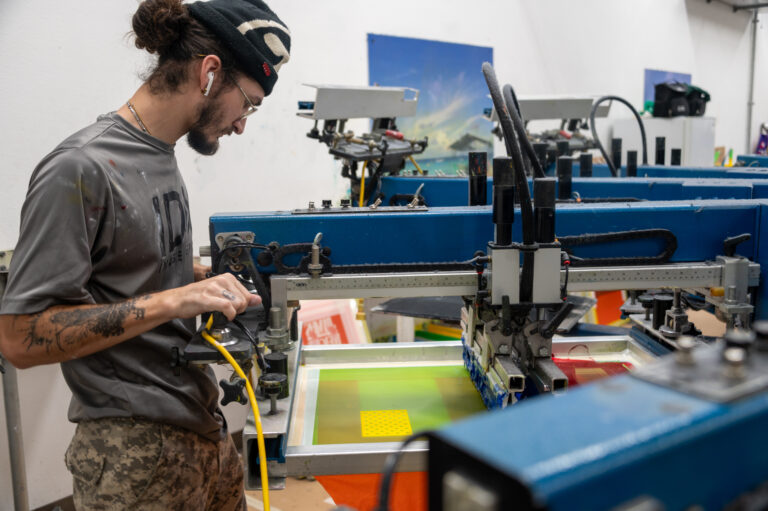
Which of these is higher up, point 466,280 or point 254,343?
point 466,280

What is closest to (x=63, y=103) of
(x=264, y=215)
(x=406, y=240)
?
(x=264, y=215)

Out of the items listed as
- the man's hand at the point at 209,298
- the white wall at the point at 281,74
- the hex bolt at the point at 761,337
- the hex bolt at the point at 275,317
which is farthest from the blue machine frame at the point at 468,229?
the white wall at the point at 281,74

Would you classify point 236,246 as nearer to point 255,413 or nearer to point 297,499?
point 255,413

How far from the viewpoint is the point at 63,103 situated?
235 centimetres

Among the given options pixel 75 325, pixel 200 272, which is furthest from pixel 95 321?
pixel 200 272

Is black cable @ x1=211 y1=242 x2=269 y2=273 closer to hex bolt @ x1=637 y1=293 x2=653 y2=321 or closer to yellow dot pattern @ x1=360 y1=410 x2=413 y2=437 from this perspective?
yellow dot pattern @ x1=360 y1=410 x2=413 y2=437

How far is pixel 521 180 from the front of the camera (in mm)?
1177

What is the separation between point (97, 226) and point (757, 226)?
55.6 inches

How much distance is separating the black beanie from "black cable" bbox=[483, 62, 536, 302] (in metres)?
0.48

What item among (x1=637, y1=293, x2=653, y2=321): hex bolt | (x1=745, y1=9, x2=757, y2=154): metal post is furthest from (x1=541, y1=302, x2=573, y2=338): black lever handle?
(x1=745, y1=9, x2=757, y2=154): metal post

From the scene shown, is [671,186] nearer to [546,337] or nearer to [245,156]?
[546,337]

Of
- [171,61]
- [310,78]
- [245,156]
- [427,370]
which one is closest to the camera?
[171,61]

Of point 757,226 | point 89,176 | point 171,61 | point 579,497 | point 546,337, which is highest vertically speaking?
point 171,61

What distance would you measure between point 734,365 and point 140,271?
1.09 meters
